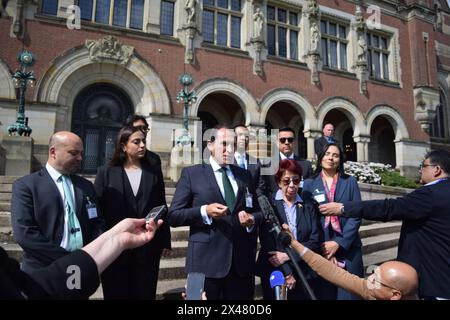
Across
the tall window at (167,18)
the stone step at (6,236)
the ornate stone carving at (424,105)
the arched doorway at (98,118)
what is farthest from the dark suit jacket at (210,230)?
the ornate stone carving at (424,105)

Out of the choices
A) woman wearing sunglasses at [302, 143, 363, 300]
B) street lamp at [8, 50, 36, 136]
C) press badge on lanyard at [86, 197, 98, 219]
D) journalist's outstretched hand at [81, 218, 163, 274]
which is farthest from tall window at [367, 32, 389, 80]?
journalist's outstretched hand at [81, 218, 163, 274]

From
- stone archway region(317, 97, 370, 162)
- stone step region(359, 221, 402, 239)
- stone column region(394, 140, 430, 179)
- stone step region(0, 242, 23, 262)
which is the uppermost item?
stone archway region(317, 97, 370, 162)

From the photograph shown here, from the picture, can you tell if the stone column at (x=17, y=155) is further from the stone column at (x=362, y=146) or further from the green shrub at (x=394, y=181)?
the stone column at (x=362, y=146)

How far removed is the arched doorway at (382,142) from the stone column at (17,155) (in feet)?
55.8

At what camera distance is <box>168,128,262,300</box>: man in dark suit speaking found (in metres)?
2.65

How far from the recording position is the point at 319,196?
329 centimetres

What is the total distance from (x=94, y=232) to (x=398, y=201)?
8.07 feet

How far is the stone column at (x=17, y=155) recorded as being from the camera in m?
8.59

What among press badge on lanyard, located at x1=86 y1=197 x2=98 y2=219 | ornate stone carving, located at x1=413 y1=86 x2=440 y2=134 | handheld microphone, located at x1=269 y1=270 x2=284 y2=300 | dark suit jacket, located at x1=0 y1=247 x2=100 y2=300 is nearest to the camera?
dark suit jacket, located at x1=0 y1=247 x2=100 y2=300

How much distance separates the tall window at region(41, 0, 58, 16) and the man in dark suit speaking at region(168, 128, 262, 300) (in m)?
11.0

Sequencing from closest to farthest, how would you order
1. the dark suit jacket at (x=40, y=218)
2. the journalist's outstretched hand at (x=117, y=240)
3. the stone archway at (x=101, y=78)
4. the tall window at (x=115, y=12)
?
the journalist's outstretched hand at (x=117, y=240) < the dark suit jacket at (x=40, y=218) < the stone archway at (x=101, y=78) < the tall window at (x=115, y=12)

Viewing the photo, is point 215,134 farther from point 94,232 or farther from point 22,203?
point 22,203

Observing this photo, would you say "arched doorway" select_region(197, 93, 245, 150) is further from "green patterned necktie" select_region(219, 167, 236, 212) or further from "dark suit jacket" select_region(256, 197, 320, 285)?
"dark suit jacket" select_region(256, 197, 320, 285)

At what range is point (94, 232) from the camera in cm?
265
